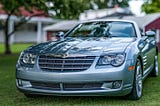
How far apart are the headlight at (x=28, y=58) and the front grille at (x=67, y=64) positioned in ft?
0.79

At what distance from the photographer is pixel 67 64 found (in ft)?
18.5

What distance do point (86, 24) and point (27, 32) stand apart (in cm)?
3434

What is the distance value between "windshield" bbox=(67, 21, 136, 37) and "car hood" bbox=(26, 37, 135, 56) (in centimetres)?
54

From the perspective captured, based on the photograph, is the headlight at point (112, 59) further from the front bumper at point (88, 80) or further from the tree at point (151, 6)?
the tree at point (151, 6)

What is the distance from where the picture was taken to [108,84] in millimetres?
5594

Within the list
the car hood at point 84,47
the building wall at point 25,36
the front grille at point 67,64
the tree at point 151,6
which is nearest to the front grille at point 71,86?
the front grille at point 67,64

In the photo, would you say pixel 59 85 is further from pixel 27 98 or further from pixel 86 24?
pixel 86 24

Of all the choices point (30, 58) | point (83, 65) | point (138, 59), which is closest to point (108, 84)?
point (83, 65)

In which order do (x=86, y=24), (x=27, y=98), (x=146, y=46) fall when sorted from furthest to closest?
(x=86, y=24), (x=146, y=46), (x=27, y=98)

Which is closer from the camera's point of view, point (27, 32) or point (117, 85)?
point (117, 85)

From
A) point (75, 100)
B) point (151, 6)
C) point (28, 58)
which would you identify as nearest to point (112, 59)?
point (75, 100)

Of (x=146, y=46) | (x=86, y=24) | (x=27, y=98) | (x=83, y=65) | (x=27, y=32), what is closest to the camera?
(x=83, y=65)

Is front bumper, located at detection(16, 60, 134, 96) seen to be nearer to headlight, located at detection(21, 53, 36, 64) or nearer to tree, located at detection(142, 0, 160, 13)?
headlight, located at detection(21, 53, 36, 64)

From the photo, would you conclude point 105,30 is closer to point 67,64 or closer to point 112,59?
point 112,59
